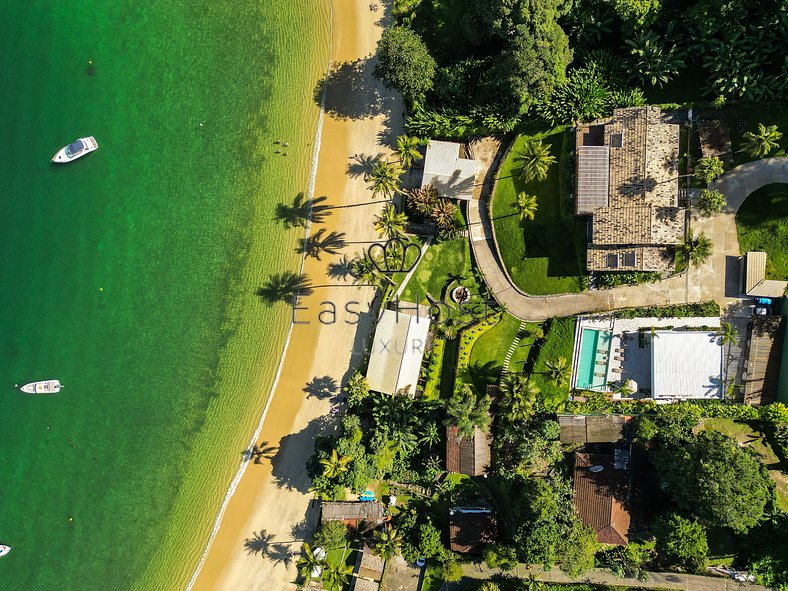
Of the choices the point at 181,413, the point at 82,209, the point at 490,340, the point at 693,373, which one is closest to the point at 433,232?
the point at 490,340

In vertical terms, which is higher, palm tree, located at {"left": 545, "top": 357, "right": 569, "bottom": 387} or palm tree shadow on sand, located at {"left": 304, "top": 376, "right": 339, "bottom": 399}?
palm tree, located at {"left": 545, "top": 357, "right": 569, "bottom": 387}

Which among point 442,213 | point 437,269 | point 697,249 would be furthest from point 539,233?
point 697,249

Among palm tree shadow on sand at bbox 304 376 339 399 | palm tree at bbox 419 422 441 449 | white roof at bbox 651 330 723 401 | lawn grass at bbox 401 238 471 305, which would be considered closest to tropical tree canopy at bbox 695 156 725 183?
white roof at bbox 651 330 723 401

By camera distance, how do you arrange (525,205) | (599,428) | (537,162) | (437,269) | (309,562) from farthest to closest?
(437,269)
(309,562)
(599,428)
(525,205)
(537,162)

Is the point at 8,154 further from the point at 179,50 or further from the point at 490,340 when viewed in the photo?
the point at 490,340

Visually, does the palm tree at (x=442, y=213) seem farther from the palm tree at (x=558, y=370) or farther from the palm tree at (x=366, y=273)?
the palm tree at (x=558, y=370)

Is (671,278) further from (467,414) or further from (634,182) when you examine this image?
(467,414)

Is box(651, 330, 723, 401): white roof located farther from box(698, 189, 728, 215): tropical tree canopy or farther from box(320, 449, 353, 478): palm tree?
box(320, 449, 353, 478): palm tree
